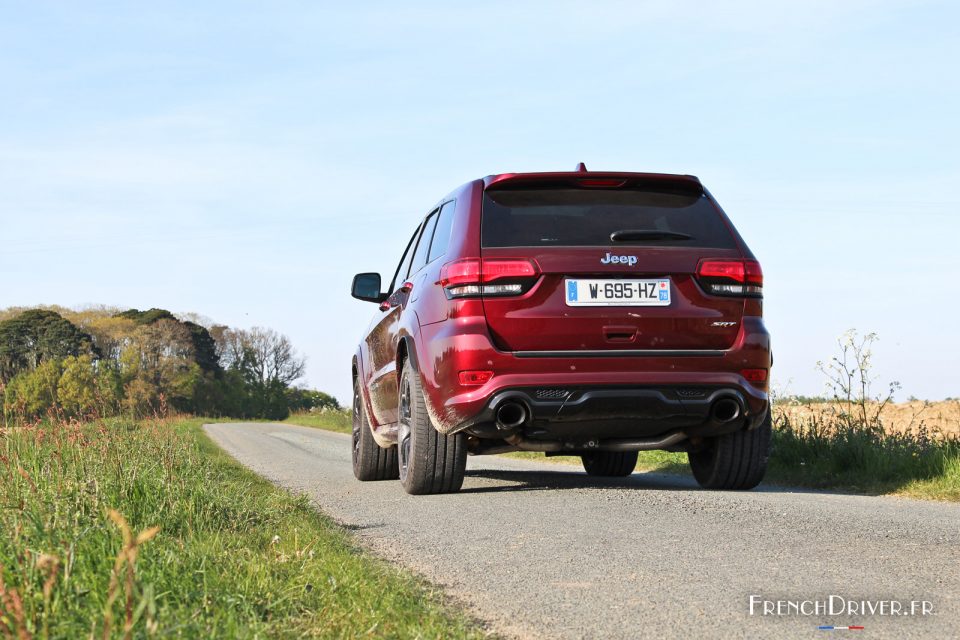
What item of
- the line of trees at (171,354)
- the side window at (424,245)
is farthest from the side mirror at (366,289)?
the line of trees at (171,354)

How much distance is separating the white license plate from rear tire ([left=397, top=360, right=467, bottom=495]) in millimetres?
1294

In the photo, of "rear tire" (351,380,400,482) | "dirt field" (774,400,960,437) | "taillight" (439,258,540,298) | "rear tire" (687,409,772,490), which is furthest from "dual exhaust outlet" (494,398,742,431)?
"dirt field" (774,400,960,437)

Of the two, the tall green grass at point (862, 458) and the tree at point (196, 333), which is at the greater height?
the tree at point (196, 333)

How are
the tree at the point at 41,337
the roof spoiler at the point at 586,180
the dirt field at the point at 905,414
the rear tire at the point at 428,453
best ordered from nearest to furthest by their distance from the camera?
the roof spoiler at the point at 586,180
the rear tire at the point at 428,453
the dirt field at the point at 905,414
the tree at the point at 41,337

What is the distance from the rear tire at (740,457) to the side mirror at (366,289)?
3244mm

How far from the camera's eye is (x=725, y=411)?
656 cm

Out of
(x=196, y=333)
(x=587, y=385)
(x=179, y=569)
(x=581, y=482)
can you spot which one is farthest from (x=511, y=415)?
(x=196, y=333)

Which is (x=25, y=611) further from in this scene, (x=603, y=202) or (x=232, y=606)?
(x=603, y=202)

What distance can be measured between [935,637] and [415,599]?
1.71m

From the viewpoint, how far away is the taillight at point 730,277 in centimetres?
653

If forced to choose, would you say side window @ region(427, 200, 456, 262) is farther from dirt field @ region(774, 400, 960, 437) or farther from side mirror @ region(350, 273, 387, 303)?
dirt field @ region(774, 400, 960, 437)

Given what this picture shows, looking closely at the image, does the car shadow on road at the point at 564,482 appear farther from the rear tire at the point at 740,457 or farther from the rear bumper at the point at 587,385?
the rear bumper at the point at 587,385

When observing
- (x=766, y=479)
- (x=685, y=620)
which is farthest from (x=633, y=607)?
(x=766, y=479)

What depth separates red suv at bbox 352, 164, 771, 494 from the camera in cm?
628
